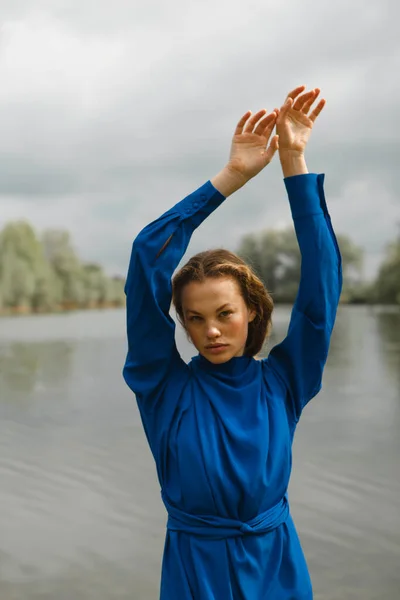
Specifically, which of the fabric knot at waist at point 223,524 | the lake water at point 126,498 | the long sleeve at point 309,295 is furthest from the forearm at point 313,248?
the lake water at point 126,498

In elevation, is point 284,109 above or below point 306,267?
above

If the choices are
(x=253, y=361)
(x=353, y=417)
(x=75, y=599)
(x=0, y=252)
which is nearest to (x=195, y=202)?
(x=253, y=361)

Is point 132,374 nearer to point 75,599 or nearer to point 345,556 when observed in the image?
point 75,599

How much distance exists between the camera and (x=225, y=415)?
173 cm

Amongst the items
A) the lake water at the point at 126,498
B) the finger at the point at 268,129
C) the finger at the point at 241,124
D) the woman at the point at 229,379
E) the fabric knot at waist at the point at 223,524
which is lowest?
the lake water at the point at 126,498

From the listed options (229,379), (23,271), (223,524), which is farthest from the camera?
(23,271)

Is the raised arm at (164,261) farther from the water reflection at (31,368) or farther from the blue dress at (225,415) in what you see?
the water reflection at (31,368)

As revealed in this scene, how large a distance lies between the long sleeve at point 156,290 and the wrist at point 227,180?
0.6 inches

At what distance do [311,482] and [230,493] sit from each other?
363cm

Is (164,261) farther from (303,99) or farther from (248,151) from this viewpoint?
(303,99)

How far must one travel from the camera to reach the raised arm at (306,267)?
1.81 m

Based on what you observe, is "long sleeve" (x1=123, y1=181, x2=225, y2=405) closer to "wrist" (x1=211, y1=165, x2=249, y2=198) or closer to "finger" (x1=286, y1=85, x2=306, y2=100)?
"wrist" (x1=211, y1=165, x2=249, y2=198)

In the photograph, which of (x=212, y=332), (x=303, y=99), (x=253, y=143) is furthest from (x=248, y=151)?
(x=212, y=332)

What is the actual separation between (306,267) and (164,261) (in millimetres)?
364
